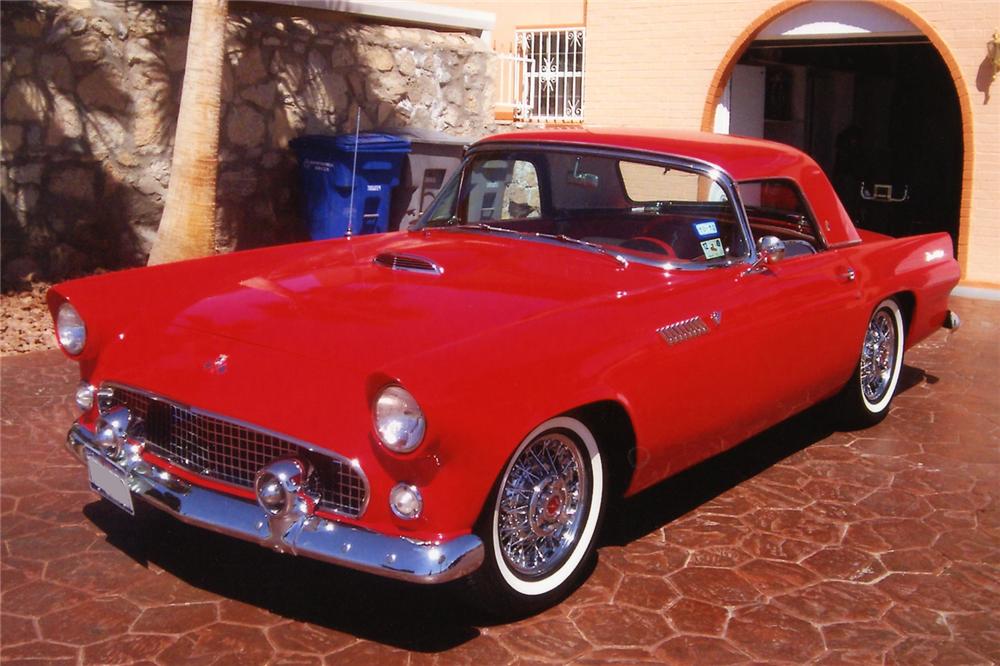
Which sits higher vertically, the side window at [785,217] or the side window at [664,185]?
the side window at [664,185]

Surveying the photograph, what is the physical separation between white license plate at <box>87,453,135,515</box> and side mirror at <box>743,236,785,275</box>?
2507mm

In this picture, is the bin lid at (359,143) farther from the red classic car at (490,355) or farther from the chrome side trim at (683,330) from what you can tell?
the chrome side trim at (683,330)

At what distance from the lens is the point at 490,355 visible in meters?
3.33

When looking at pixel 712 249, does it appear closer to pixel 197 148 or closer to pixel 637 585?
pixel 637 585

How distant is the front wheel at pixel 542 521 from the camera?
3.40m

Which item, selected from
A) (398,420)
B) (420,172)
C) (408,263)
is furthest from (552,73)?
(398,420)

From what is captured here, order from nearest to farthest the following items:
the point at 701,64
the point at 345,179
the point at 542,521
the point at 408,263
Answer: the point at 542,521
the point at 408,263
the point at 345,179
the point at 701,64

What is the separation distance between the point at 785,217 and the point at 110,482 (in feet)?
Answer: 10.5

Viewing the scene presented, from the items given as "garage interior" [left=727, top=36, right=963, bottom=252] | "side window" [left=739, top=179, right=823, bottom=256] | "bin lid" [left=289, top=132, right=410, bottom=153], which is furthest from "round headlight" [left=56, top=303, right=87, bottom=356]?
"garage interior" [left=727, top=36, right=963, bottom=252]

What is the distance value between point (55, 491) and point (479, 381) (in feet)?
7.80

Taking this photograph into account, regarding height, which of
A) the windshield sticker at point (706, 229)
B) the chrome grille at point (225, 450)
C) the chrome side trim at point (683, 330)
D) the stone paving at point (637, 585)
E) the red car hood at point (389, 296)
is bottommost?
the stone paving at point (637, 585)

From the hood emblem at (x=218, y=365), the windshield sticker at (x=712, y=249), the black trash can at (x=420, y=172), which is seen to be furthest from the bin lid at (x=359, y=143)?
the hood emblem at (x=218, y=365)

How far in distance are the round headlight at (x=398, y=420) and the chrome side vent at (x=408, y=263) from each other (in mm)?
1093

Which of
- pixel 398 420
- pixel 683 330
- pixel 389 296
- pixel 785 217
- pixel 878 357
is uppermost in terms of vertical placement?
pixel 785 217
